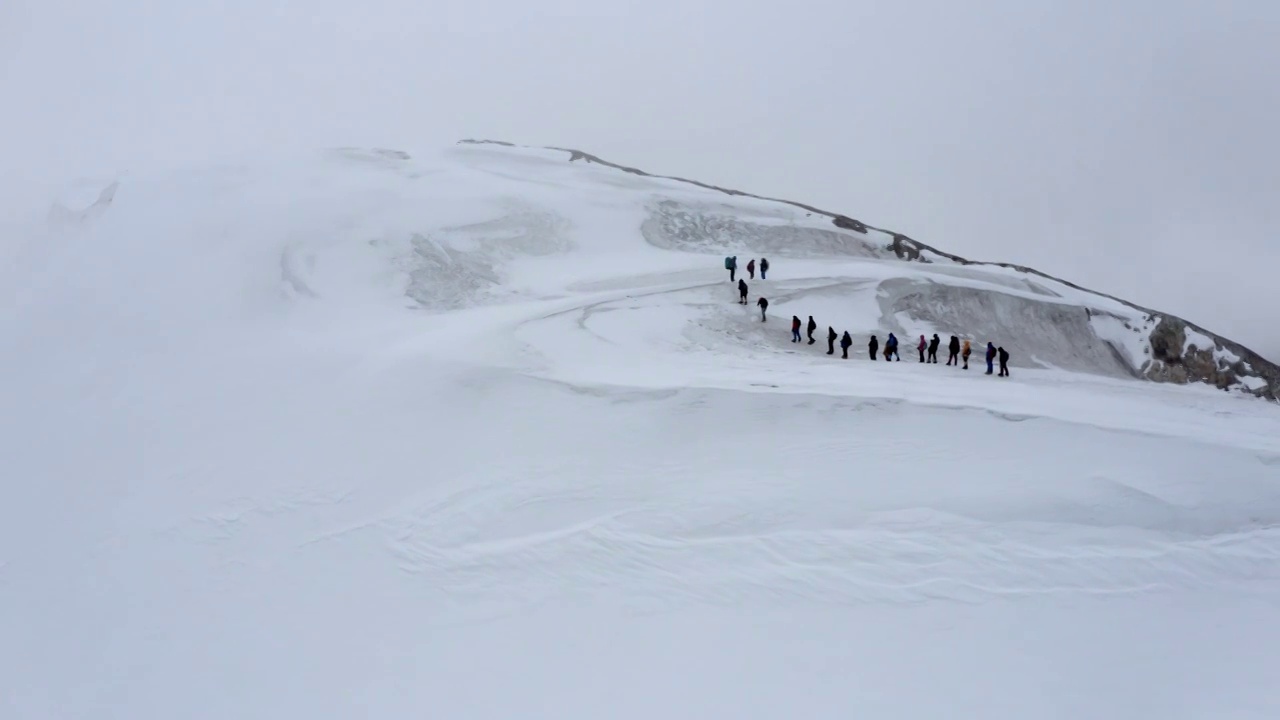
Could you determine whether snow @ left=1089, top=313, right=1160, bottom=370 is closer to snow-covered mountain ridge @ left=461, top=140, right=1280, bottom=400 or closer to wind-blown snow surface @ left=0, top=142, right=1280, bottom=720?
snow-covered mountain ridge @ left=461, top=140, right=1280, bottom=400

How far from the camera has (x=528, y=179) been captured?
76.8ft

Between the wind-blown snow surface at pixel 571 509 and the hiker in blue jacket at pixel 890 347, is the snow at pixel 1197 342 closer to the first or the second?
the wind-blown snow surface at pixel 571 509

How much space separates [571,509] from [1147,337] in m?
15.0

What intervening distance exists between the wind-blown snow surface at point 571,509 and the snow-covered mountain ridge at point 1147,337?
1472 mm

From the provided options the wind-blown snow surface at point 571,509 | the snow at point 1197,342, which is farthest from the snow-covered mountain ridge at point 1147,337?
the wind-blown snow surface at point 571,509

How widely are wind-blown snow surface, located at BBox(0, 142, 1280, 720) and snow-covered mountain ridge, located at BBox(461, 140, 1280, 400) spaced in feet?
4.83

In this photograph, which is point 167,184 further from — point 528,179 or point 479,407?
point 479,407

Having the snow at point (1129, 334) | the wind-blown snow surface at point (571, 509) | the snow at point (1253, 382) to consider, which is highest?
the snow at point (1129, 334)

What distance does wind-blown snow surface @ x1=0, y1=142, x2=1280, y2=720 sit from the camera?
448 inches

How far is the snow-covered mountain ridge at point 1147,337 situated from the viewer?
20391 mm

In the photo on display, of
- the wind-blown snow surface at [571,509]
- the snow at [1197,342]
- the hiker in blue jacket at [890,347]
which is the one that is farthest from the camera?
the snow at [1197,342]

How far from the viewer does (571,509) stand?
13.0 metres

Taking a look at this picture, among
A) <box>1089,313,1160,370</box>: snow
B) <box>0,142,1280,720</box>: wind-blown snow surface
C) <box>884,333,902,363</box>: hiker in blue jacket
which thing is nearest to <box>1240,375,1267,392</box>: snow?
<box>1089,313,1160,370</box>: snow

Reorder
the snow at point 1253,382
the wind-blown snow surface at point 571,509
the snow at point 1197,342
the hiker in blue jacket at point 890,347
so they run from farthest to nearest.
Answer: the snow at point 1197,342 < the snow at point 1253,382 < the hiker in blue jacket at point 890,347 < the wind-blown snow surface at point 571,509
